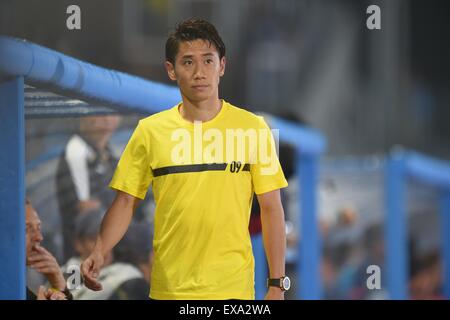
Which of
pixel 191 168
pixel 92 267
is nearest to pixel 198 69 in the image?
pixel 191 168

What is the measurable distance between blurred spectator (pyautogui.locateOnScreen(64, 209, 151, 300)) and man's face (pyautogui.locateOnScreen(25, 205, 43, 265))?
10 centimetres

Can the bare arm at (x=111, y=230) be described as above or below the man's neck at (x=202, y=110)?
below

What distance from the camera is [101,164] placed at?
3.60 metres

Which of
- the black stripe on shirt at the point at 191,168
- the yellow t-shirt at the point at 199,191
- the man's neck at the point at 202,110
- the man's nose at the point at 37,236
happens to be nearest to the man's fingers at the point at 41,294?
the man's nose at the point at 37,236

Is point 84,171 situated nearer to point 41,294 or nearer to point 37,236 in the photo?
point 37,236

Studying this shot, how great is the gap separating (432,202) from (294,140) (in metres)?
2.23

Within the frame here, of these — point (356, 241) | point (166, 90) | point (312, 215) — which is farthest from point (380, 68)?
point (166, 90)

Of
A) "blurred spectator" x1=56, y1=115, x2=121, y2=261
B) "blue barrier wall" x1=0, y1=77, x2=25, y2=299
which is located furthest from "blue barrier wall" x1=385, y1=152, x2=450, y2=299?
"blue barrier wall" x1=0, y1=77, x2=25, y2=299

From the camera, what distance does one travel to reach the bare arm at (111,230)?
327 cm

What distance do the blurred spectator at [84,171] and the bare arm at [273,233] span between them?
444 mm

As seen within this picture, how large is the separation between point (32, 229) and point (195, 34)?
1.93ft

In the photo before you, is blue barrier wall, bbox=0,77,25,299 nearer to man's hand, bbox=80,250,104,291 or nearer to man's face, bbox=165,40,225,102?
man's hand, bbox=80,250,104,291

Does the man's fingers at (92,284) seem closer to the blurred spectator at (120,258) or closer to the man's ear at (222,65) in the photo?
the blurred spectator at (120,258)
